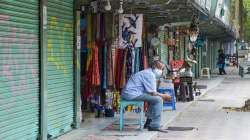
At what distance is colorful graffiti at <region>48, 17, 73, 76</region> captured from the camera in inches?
435

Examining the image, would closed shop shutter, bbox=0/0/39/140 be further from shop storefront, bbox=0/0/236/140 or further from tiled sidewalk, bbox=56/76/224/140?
tiled sidewalk, bbox=56/76/224/140

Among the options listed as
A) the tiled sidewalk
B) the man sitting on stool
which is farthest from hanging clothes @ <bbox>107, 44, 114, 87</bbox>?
the man sitting on stool

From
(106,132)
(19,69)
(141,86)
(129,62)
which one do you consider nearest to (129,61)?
(129,62)

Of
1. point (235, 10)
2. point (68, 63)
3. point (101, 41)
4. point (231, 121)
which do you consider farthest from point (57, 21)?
point (235, 10)

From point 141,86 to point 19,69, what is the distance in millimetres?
3629

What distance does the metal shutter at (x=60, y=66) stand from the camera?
11.1 meters

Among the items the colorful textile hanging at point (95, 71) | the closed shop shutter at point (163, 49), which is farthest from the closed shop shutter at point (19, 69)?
the closed shop shutter at point (163, 49)

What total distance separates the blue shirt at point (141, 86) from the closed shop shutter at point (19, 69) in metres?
2.63

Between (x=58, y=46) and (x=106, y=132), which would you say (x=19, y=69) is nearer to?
(x=58, y=46)

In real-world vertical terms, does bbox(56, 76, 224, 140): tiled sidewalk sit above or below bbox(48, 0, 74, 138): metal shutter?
below

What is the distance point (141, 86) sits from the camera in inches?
495

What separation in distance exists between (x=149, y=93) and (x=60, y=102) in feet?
6.13

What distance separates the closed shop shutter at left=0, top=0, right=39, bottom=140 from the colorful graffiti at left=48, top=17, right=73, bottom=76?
2.37 feet

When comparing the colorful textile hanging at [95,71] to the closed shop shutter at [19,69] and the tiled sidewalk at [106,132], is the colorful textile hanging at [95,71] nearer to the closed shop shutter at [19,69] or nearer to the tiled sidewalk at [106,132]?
the tiled sidewalk at [106,132]
